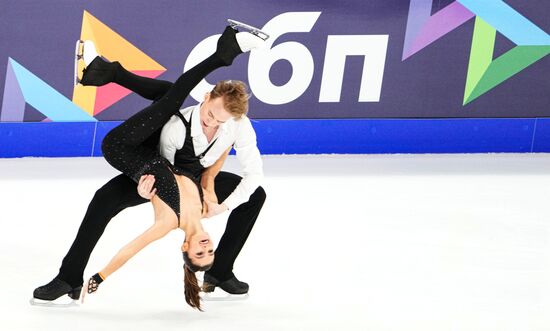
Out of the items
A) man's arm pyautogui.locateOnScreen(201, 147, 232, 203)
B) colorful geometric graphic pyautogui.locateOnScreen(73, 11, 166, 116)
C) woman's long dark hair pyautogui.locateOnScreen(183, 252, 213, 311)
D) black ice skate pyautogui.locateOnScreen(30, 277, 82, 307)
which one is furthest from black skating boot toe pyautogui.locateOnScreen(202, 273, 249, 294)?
colorful geometric graphic pyautogui.locateOnScreen(73, 11, 166, 116)

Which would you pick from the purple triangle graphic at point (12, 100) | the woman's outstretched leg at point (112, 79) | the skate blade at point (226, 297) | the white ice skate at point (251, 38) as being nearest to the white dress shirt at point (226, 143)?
the woman's outstretched leg at point (112, 79)

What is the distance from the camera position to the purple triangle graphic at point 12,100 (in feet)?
23.5

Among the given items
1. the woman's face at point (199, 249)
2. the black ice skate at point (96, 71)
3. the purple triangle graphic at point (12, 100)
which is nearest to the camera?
the woman's face at point (199, 249)

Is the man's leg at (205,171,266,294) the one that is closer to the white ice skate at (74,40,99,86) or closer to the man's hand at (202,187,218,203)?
the man's hand at (202,187,218,203)

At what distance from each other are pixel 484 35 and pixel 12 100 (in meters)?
3.49

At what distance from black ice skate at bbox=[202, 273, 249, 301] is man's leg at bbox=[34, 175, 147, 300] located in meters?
0.46

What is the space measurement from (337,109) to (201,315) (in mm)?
3991

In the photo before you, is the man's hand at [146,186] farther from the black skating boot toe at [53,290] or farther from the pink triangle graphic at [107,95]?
the pink triangle graphic at [107,95]

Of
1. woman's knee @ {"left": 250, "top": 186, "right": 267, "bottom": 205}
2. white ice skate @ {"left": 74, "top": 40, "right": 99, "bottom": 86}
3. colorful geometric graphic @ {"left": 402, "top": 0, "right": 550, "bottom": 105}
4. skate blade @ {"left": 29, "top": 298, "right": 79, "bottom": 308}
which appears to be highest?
colorful geometric graphic @ {"left": 402, "top": 0, "right": 550, "bottom": 105}

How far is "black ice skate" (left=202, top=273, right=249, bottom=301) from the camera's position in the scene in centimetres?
412

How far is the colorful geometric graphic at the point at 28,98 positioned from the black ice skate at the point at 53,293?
346 cm

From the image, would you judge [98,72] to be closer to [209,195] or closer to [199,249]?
[209,195]

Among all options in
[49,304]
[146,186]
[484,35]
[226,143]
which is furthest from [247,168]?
[484,35]

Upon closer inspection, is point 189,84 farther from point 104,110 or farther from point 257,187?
point 104,110
